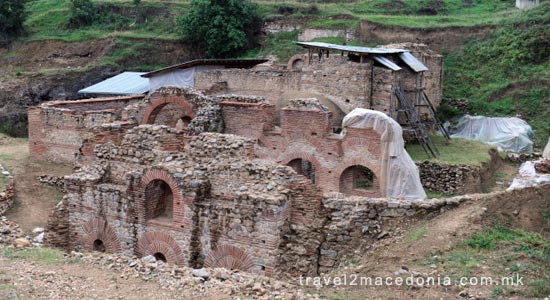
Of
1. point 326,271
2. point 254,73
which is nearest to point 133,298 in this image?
point 326,271

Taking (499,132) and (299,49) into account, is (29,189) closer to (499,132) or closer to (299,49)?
(499,132)

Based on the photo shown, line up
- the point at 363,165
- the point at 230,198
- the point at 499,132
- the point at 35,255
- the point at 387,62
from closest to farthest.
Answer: the point at 35,255 → the point at 230,198 → the point at 363,165 → the point at 387,62 → the point at 499,132

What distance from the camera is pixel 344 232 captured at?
9.33m

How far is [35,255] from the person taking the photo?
30.2 ft

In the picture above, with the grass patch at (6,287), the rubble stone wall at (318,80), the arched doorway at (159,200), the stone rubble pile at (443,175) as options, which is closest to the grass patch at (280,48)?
the rubble stone wall at (318,80)

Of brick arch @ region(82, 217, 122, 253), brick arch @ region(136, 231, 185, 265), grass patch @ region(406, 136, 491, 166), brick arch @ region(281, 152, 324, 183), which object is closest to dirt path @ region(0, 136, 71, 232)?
brick arch @ region(82, 217, 122, 253)

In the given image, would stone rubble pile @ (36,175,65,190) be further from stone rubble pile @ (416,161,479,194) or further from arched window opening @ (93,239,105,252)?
stone rubble pile @ (416,161,479,194)

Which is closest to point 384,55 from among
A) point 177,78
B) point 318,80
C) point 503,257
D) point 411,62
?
point 411,62

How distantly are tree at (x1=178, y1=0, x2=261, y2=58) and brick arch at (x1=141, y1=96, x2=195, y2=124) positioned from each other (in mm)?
15206

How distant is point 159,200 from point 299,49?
2267 cm

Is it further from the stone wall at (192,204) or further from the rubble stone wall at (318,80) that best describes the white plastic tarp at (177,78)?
the stone wall at (192,204)

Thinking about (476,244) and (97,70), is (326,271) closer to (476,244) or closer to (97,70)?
(476,244)

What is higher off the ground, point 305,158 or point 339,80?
point 339,80

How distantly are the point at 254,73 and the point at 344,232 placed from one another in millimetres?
14005
